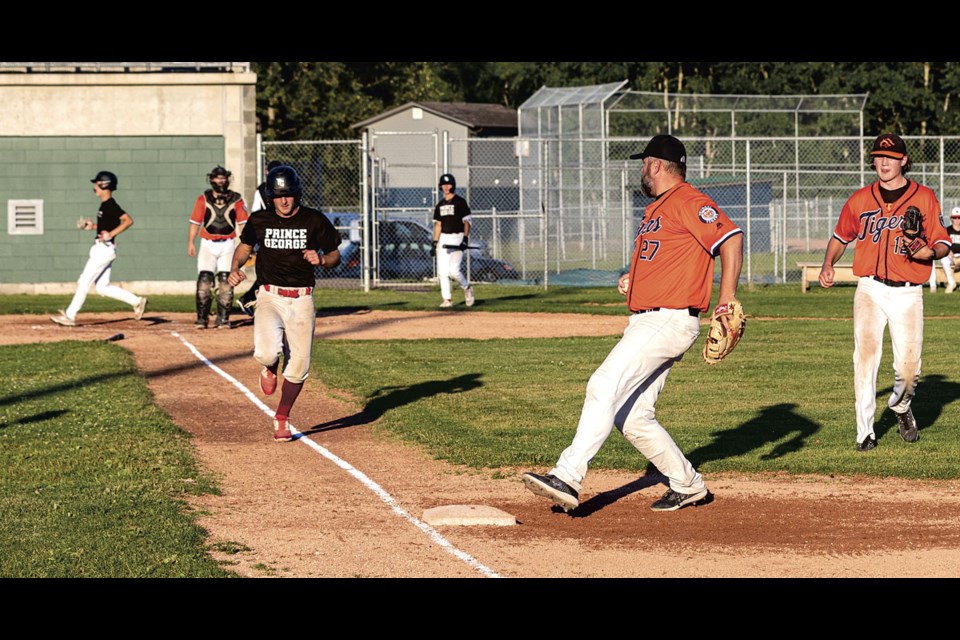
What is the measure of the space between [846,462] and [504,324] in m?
11.1

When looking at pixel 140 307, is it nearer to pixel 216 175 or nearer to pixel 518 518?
pixel 216 175

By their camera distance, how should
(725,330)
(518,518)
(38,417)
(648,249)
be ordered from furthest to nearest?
(38,417)
(518,518)
(648,249)
(725,330)

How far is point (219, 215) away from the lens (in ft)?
61.9

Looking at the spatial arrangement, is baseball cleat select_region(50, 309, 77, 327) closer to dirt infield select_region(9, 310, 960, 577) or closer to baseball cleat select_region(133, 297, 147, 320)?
baseball cleat select_region(133, 297, 147, 320)

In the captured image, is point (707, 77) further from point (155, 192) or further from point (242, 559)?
point (242, 559)

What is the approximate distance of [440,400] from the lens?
42.4 feet

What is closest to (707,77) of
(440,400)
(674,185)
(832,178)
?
(832,178)

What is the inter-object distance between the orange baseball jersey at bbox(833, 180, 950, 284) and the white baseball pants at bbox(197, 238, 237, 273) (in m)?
10.8

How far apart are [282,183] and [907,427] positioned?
5311mm

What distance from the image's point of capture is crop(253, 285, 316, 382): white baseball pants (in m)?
10.9

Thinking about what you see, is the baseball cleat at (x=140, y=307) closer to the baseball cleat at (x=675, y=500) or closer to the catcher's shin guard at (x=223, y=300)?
the catcher's shin guard at (x=223, y=300)

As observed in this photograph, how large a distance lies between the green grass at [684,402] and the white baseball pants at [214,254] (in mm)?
2472

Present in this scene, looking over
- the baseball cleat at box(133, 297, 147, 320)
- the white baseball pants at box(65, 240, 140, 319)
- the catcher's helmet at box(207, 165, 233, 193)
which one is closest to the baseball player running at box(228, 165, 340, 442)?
the catcher's helmet at box(207, 165, 233, 193)

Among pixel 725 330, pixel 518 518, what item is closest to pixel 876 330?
pixel 725 330
